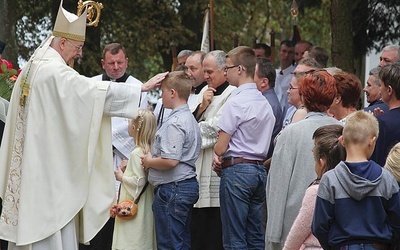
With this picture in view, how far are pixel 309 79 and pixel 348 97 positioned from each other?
618 millimetres

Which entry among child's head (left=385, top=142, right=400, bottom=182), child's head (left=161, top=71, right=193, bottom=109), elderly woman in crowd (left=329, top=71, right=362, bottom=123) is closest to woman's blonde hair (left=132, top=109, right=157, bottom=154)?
child's head (left=161, top=71, right=193, bottom=109)

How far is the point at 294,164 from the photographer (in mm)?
7613

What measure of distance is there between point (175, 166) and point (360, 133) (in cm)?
328

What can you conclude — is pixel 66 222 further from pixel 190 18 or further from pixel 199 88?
pixel 190 18

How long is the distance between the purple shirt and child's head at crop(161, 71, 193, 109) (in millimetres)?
392

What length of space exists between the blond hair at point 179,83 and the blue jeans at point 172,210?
78cm

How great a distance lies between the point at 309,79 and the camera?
769 centimetres

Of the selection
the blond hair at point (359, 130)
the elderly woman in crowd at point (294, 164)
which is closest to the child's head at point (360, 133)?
the blond hair at point (359, 130)

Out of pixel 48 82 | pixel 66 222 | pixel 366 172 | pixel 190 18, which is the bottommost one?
pixel 66 222

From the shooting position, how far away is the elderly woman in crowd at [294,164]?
24.8ft

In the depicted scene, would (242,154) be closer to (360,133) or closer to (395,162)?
(395,162)

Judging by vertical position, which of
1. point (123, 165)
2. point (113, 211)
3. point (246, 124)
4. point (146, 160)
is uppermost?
point (246, 124)

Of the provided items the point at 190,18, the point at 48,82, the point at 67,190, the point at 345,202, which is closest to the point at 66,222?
the point at 67,190

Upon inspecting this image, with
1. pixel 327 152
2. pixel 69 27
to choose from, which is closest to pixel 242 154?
pixel 69 27
